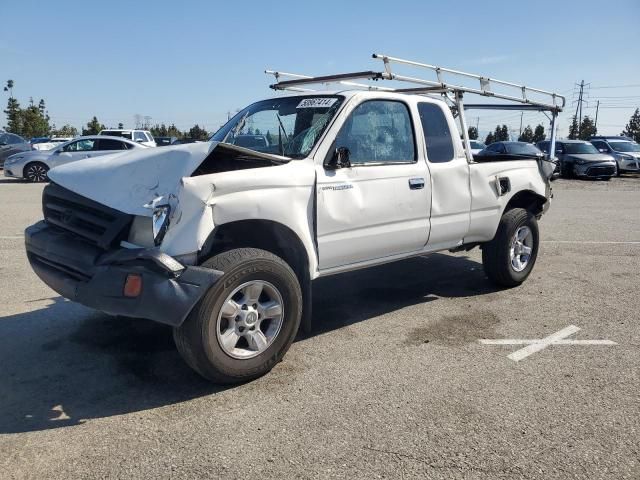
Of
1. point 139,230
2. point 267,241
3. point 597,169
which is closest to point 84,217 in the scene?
point 139,230

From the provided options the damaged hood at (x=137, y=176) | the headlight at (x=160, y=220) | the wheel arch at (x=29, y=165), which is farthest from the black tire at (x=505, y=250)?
the wheel arch at (x=29, y=165)

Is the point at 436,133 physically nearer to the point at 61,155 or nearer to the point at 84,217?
the point at 84,217

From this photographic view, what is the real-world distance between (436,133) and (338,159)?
138 cm

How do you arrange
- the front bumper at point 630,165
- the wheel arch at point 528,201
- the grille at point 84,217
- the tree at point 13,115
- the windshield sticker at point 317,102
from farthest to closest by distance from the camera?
the tree at point 13,115, the front bumper at point 630,165, the wheel arch at point 528,201, the windshield sticker at point 317,102, the grille at point 84,217

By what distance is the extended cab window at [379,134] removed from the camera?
4.38 m

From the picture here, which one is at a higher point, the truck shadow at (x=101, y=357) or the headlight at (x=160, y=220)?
the headlight at (x=160, y=220)

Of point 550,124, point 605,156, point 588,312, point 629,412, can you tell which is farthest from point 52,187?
point 605,156

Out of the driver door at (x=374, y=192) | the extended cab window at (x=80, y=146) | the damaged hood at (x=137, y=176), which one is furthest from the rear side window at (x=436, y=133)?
the extended cab window at (x=80, y=146)

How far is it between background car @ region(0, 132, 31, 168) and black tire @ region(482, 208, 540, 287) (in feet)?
72.3

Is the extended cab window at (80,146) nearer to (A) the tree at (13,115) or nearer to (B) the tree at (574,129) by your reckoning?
(A) the tree at (13,115)

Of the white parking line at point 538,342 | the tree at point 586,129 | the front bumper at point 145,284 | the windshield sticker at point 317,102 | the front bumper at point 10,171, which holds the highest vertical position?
the tree at point 586,129

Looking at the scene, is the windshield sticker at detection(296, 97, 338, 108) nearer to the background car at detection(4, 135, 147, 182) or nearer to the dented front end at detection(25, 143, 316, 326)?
the dented front end at detection(25, 143, 316, 326)

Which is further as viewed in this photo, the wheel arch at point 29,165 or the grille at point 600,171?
the grille at point 600,171

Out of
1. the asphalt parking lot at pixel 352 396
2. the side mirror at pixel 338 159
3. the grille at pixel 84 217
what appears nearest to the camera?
the asphalt parking lot at pixel 352 396
